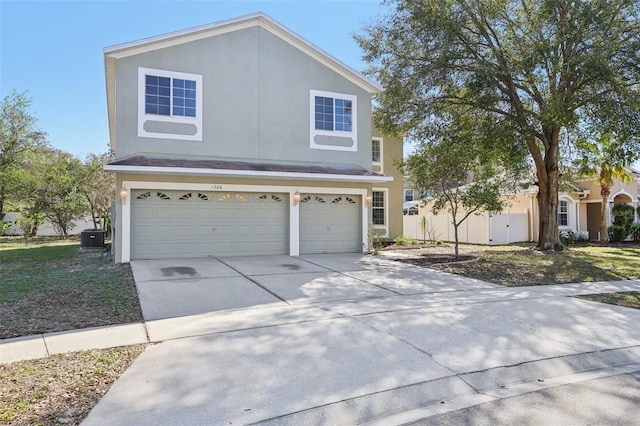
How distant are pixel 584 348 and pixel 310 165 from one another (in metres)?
11.3

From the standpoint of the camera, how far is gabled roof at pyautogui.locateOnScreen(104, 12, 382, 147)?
13.1m

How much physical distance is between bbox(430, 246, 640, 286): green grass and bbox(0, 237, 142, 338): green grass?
8159mm

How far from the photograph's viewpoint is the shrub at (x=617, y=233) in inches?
930

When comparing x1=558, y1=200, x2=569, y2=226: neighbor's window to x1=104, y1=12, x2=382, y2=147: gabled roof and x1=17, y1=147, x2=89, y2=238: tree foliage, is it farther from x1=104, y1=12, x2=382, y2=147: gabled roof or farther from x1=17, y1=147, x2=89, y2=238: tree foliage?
x1=17, y1=147, x2=89, y2=238: tree foliage

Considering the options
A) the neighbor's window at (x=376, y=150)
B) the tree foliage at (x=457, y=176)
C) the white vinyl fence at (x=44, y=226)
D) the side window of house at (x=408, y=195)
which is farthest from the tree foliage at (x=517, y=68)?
the white vinyl fence at (x=44, y=226)

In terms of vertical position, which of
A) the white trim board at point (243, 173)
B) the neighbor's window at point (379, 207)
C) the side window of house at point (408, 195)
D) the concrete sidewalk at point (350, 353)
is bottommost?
the concrete sidewalk at point (350, 353)

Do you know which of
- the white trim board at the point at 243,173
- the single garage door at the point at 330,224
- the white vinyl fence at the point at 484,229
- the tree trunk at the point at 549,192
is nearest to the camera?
the white trim board at the point at 243,173

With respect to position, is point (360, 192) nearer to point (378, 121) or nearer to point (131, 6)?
point (378, 121)

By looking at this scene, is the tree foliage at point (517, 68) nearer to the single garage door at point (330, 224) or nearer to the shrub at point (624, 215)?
the single garage door at point (330, 224)

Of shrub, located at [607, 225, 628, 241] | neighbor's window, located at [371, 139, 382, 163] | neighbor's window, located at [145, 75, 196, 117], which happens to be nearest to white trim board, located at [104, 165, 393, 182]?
neighbor's window, located at [145, 75, 196, 117]

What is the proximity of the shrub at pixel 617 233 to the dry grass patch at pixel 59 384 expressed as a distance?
86.9 ft

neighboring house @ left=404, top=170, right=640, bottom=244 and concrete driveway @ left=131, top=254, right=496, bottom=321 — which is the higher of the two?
neighboring house @ left=404, top=170, right=640, bottom=244

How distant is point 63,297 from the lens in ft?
25.3

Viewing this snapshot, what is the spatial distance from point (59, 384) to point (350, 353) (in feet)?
9.89
